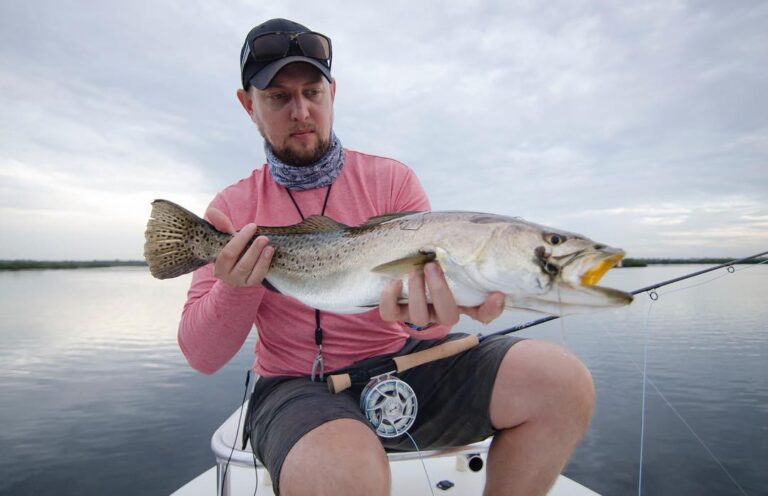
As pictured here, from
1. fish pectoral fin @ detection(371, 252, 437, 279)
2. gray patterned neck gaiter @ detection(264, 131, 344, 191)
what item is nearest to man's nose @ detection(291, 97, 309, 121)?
gray patterned neck gaiter @ detection(264, 131, 344, 191)

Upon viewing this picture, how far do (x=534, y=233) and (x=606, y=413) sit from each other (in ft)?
29.1

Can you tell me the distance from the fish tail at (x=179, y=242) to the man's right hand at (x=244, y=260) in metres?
0.20

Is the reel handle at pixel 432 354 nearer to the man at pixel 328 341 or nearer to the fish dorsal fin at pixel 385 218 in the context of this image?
the man at pixel 328 341

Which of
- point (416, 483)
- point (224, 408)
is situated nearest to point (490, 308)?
point (416, 483)

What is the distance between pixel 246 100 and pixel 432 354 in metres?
2.21

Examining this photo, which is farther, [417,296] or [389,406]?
[389,406]

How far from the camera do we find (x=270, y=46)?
3.03 m

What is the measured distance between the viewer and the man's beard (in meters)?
3.19

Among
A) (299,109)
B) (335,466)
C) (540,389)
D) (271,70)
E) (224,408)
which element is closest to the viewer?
(335,466)

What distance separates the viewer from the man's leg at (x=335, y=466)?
192 cm

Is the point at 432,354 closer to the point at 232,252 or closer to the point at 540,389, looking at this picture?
the point at 540,389

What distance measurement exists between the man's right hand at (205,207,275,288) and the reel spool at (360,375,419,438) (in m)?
0.88

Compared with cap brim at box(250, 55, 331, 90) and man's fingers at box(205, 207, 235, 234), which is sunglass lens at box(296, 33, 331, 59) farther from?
man's fingers at box(205, 207, 235, 234)

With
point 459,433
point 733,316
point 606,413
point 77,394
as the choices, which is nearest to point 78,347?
point 77,394
